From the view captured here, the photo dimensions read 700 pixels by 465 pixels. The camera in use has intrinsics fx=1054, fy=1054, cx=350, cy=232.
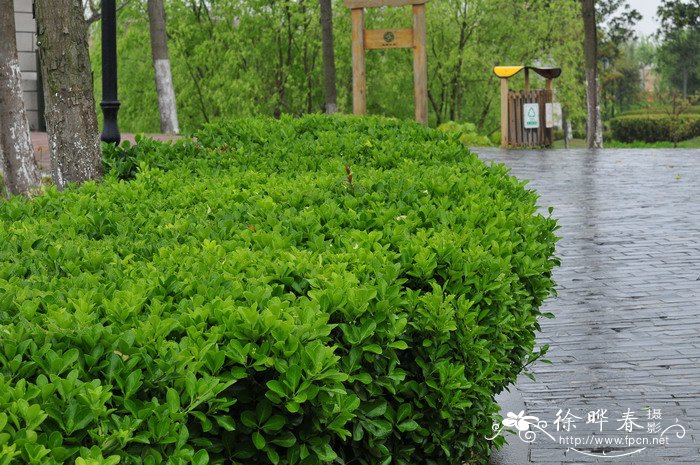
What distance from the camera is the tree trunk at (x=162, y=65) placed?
1214 inches

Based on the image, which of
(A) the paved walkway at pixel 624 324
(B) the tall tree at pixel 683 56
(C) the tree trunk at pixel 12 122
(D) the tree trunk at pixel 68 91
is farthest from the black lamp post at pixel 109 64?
(B) the tall tree at pixel 683 56

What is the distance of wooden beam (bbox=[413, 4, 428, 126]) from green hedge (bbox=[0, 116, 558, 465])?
1795 cm

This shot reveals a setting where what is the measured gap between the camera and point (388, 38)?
2533cm

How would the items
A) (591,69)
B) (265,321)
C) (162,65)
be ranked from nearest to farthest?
(265,321)
(162,65)
(591,69)

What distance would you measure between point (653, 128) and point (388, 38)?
30595 mm

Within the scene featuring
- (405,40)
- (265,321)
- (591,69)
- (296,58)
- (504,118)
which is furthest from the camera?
(296,58)

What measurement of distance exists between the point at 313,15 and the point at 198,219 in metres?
35.5

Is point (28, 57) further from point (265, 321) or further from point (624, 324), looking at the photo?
point (265, 321)

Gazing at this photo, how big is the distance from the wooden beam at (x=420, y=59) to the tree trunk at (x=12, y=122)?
10.9 metres

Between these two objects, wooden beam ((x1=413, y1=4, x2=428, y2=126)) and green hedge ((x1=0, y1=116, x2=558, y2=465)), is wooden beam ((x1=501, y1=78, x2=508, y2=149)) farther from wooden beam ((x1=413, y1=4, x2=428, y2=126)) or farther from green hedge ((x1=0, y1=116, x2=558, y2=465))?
green hedge ((x1=0, y1=116, x2=558, y2=465))

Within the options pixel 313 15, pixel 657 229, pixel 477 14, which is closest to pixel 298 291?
pixel 657 229

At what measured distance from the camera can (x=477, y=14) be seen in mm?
43781

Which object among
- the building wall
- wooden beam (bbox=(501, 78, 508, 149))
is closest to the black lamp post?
wooden beam (bbox=(501, 78, 508, 149))

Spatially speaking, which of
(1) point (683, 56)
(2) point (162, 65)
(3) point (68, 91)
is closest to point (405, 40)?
(2) point (162, 65)
